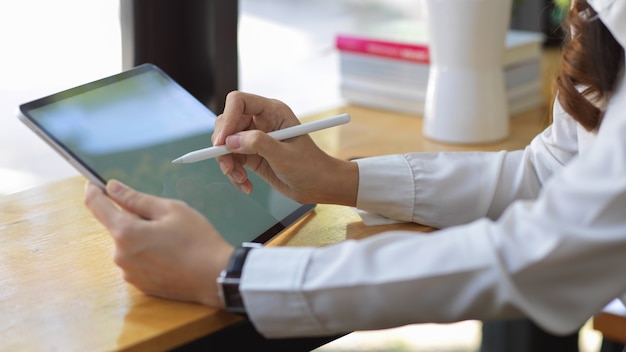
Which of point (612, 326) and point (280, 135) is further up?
point (280, 135)

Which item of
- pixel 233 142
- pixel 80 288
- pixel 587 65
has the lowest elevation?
pixel 80 288

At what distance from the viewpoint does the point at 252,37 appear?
1882 mm

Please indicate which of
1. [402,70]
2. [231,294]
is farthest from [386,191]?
[402,70]

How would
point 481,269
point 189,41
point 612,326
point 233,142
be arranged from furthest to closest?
point 189,41 → point 612,326 → point 233,142 → point 481,269

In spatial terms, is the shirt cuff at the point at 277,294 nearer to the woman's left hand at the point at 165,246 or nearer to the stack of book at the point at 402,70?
the woman's left hand at the point at 165,246

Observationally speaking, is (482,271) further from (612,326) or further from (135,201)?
(612,326)

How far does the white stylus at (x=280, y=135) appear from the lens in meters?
0.93

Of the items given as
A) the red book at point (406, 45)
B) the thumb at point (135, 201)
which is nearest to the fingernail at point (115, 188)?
the thumb at point (135, 201)

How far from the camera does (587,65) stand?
917mm

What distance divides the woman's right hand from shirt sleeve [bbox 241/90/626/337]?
19 centimetres

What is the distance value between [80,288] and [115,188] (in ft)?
0.35

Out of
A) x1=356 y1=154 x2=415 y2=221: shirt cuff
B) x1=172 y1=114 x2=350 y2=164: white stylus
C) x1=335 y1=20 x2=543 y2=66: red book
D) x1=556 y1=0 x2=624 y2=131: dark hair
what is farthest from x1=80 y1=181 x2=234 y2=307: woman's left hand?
x1=335 y1=20 x2=543 y2=66: red book

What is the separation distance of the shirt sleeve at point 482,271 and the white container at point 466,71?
654 mm

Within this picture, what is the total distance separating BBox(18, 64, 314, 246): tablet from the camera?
0.85 meters
